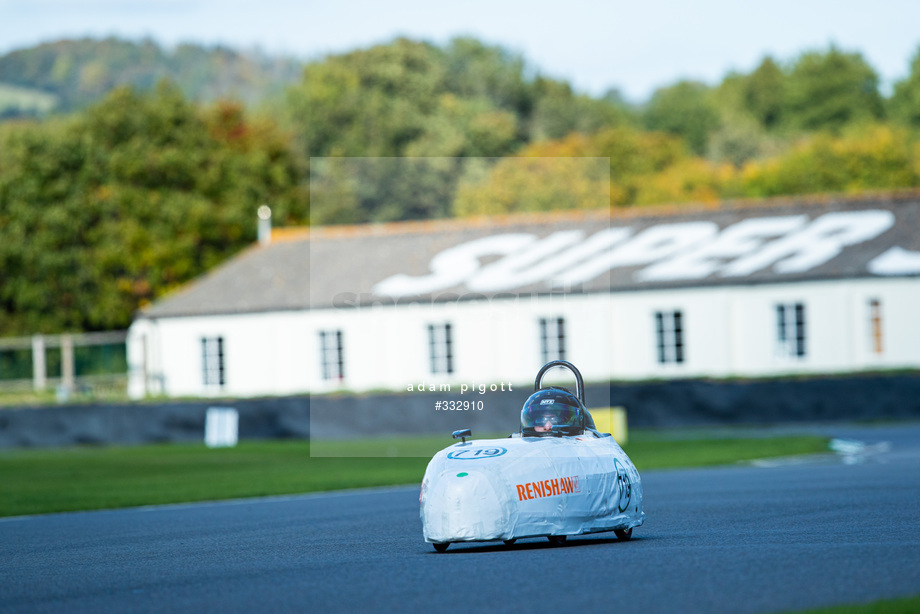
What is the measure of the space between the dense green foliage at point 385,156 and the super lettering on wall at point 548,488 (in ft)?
181

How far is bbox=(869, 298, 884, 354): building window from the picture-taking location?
39906 mm

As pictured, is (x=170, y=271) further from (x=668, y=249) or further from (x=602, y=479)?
(x=602, y=479)

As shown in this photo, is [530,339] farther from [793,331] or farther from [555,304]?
[793,331]

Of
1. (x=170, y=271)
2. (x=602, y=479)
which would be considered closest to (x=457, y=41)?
(x=170, y=271)

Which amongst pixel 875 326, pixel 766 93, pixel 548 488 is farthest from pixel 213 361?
pixel 766 93

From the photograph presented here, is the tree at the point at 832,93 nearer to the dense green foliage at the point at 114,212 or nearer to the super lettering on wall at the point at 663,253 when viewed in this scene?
the dense green foliage at the point at 114,212

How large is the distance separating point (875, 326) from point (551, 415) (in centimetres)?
3013

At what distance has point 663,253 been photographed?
44.9m

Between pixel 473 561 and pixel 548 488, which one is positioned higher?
pixel 548 488

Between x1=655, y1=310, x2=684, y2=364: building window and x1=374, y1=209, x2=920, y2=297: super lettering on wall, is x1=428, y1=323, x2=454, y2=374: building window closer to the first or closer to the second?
x1=374, y1=209, x2=920, y2=297: super lettering on wall

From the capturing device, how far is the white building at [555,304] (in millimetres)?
40719

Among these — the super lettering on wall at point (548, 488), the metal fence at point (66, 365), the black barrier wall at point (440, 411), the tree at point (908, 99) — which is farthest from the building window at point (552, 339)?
the tree at point (908, 99)

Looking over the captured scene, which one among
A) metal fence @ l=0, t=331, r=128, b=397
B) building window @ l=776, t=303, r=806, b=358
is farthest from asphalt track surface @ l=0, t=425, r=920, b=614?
metal fence @ l=0, t=331, r=128, b=397

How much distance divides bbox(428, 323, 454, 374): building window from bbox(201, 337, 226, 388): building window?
309 inches
